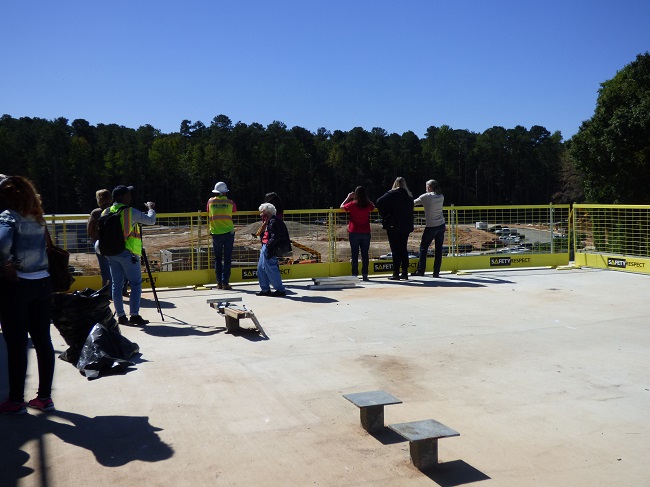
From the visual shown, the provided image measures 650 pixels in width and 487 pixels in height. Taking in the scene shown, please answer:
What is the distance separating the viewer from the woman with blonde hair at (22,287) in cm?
472

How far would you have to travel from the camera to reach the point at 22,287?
477 centimetres

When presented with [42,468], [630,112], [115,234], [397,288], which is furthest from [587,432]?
[630,112]

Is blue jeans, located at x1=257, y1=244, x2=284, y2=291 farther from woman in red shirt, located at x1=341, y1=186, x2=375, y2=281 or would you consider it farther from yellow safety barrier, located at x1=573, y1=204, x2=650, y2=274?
yellow safety barrier, located at x1=573, y1=204, x2=650, y2=274

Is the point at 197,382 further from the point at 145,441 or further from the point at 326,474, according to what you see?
the point at 326,474

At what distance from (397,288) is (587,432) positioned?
7092 mm

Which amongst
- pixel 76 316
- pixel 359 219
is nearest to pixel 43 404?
pixel 76 316

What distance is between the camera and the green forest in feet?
284

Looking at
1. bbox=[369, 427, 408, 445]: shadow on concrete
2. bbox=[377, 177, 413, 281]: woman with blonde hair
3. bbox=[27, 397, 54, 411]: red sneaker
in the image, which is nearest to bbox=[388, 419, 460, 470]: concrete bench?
bbox=[369, 427, 408, 445]: shadow on concrete

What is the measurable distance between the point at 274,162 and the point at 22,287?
320ft

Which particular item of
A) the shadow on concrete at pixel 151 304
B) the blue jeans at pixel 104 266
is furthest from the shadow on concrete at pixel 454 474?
the blue jeans at pixel 104 266

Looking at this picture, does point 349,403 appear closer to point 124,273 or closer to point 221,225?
point 124,273

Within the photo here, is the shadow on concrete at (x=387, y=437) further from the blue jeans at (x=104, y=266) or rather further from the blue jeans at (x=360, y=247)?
the blue jeans at (x=360, y=247)

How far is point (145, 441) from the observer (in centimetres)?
438

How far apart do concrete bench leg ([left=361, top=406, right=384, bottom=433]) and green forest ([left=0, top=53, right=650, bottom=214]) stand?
7363 cm
